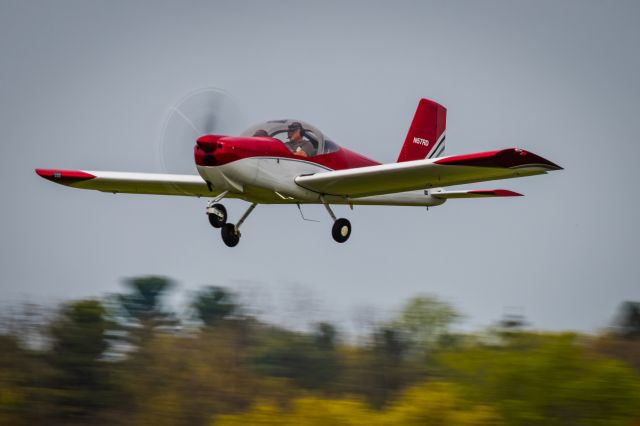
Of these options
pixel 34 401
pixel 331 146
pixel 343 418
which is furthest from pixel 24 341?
pixel 331 146

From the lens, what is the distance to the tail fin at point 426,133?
21.3 meters

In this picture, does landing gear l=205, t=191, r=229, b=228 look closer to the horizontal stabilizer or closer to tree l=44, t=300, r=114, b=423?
the horizontal stabilizer

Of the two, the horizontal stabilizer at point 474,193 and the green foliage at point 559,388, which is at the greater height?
the horizontal stabilizer at point 474,193

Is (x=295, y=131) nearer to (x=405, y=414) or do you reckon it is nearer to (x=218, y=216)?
(x=218, y=216)

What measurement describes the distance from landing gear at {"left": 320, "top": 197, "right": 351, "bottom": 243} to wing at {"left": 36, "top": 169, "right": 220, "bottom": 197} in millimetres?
2372

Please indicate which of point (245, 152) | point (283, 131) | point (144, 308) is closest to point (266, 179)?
point (245, 152)

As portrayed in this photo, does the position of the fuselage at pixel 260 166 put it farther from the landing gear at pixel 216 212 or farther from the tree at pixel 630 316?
the tree at pixel 630 316

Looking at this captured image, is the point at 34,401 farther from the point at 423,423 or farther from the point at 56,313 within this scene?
the point at 423,423

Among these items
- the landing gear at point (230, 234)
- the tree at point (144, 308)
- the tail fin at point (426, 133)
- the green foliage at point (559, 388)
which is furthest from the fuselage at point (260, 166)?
the tree at point (144, 308)

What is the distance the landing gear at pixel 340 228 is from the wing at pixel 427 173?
1.45 feet

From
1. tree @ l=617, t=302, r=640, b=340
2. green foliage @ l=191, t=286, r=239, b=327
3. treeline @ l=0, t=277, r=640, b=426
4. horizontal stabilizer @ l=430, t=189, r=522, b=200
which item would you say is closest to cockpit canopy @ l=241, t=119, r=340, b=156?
horizontal stabilizer @ l=430, t=189, r=522, b=200

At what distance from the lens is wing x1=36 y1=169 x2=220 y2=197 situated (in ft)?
61.7

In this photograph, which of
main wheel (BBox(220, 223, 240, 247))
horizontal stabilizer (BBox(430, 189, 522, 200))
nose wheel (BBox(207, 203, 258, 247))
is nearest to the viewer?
nose wheel (BBox(207, 203, 258, 247))

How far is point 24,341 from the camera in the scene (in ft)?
149
